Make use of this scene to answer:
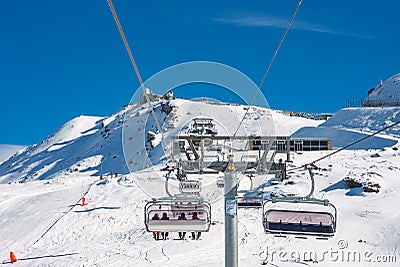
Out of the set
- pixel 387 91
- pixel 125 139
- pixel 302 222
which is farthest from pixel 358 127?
pixel 302 222

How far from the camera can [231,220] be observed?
1023 centimetres

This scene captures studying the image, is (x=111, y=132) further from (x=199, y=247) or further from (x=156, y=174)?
(x=199, y=247)

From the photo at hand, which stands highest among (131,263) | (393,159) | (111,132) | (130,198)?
(111,132)

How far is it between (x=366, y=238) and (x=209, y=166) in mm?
10240

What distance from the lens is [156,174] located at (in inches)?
1626

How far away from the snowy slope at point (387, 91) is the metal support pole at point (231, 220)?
80.2m

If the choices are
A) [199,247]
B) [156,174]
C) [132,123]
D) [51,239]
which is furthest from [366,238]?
[132,123]

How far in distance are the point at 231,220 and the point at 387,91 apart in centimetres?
8825

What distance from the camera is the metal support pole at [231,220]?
398 inches

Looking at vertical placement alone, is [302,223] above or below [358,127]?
below

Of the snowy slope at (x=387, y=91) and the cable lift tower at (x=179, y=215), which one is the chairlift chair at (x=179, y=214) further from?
the snowy slope at (x=387, y=91)

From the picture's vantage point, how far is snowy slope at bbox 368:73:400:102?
85.2 meters

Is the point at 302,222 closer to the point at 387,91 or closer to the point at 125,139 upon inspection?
the point at 125,139

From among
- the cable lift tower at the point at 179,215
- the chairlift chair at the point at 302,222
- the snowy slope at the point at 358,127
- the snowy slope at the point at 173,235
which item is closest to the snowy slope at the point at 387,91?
the snowy slope at the point at 358,127
